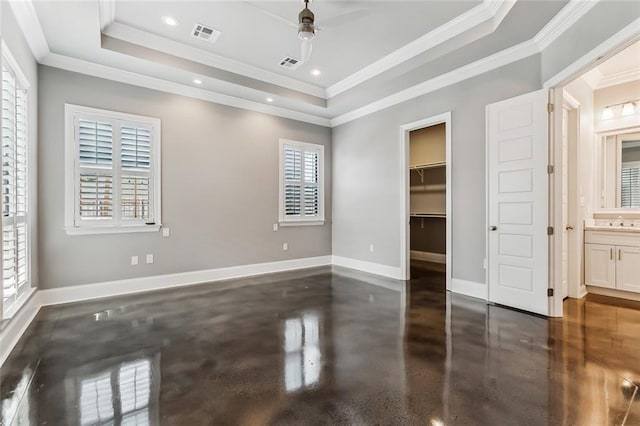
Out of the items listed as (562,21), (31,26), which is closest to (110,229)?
(31,26)

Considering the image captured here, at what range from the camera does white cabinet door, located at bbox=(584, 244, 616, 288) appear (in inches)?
164

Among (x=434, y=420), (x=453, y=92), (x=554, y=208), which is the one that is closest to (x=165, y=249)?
(x=434, y=420)

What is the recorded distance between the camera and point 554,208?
11.3ft

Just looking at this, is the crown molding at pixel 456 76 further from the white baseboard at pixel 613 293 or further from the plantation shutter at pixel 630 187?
the white baseboard at pixel 613 293

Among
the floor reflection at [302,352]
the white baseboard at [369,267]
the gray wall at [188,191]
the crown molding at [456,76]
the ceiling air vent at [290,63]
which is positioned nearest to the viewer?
the floor reflection at [302,352]

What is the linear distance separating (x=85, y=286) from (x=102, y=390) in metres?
2.62

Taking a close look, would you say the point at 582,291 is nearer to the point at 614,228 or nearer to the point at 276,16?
the point at 614,228

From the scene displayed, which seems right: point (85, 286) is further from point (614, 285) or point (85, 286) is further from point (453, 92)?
point (614, 285)

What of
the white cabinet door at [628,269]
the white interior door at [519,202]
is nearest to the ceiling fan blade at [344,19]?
the white interior door at [519,202]

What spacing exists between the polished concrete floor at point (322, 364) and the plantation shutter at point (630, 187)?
5.20 ft

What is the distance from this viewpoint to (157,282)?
4.66 meters

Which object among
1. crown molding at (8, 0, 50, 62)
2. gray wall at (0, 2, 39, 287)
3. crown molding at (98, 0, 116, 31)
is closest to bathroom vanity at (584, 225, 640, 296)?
crown molding at (98, 0, 116, 31)

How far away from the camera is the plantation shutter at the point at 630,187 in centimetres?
443

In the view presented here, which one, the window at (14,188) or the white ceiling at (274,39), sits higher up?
the white ceiling at (274,39)
